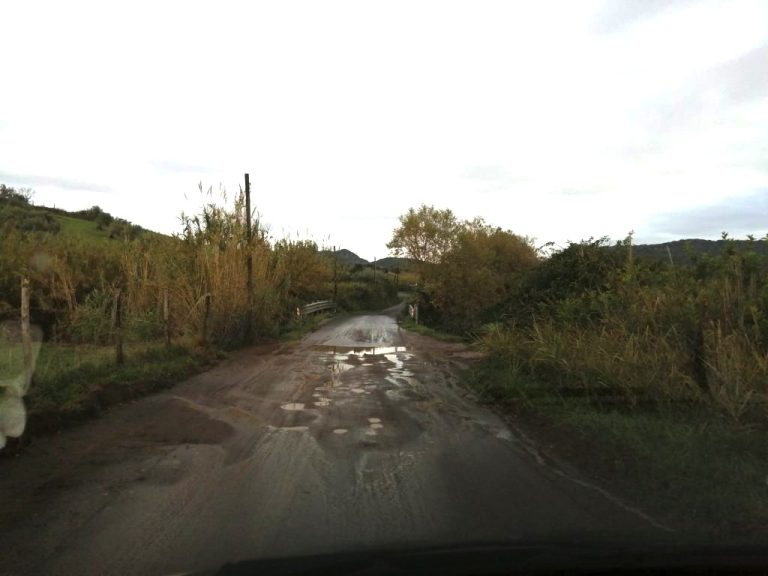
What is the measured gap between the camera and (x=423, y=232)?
41.0m

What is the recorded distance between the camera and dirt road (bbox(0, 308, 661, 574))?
4.38 metres

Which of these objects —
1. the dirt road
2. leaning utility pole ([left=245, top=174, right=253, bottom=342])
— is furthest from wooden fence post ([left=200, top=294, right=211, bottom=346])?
the dirt road

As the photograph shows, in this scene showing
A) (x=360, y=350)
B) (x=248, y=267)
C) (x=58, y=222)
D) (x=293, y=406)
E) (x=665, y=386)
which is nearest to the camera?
(x=665, y=386)

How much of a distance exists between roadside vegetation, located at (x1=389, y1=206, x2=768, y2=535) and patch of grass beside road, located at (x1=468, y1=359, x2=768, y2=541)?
15mm

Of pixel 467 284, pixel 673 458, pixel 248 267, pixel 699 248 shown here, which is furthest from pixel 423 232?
pixel 673 458

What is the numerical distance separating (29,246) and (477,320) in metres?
17.1

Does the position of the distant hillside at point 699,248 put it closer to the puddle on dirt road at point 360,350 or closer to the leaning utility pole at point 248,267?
the puddle on dirt road at point 360,350

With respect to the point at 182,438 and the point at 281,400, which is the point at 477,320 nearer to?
the point at 281,400

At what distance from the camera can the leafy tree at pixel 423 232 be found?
40406 millimetres

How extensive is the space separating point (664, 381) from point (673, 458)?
2.22 m

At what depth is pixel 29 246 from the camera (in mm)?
19344

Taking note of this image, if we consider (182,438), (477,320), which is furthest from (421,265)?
(182,438)

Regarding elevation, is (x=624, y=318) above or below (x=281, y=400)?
above

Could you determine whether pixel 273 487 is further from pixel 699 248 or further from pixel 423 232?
pixel 423 232
